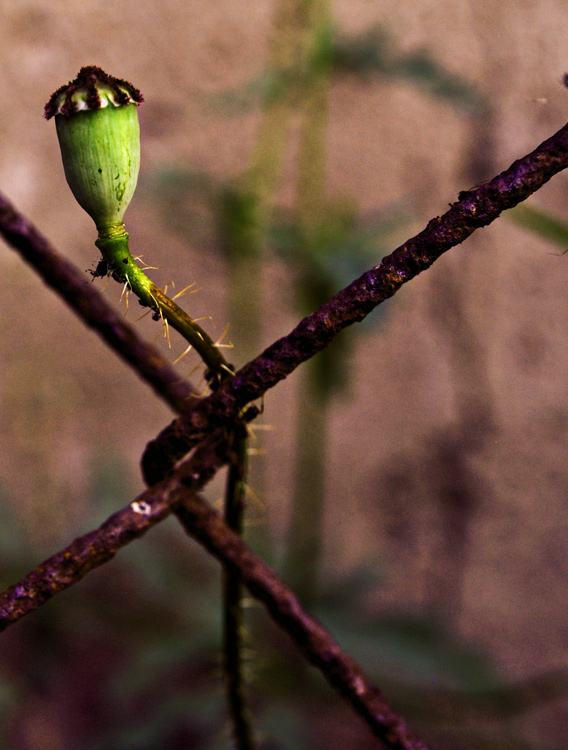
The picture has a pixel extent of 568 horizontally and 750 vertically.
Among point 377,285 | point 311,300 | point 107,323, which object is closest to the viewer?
point 377,285

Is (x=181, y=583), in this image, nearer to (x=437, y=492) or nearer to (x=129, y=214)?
(x=437, y=492)

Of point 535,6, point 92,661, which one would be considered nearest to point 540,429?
point 535,6

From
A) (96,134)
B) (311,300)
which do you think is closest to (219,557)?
(96,134)

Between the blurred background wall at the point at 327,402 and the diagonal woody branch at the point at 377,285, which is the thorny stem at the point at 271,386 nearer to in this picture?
the diagonal woody branch at the point at 377,285

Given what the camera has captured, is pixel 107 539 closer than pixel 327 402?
Yes

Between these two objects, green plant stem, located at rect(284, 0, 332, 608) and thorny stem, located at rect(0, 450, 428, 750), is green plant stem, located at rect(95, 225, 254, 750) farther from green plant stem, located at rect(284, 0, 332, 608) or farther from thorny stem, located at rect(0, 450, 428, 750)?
green plant stem, located at rect(284, 0, 332, 608)

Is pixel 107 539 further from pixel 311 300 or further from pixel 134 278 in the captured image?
pixel 311 300
